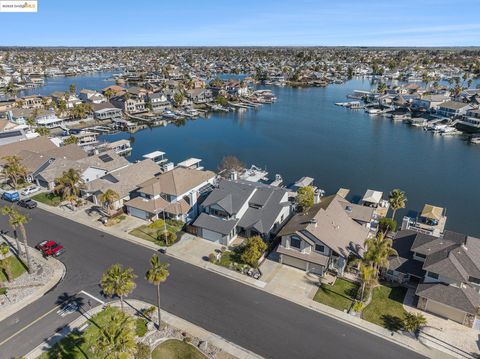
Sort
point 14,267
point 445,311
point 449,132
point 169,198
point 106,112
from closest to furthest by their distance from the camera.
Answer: point 445,311, point 14,267, point 169,198, point 449,132, point 106,112

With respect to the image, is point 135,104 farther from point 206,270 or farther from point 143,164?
point 206,270

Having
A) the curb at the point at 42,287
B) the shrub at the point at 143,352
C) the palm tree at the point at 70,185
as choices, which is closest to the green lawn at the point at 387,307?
the shrub at the point at 143,352

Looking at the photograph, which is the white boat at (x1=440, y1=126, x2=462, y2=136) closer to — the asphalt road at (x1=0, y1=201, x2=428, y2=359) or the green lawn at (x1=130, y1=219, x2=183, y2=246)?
the green lawn at (x1=130, y1=219, x2=183, y2=246)

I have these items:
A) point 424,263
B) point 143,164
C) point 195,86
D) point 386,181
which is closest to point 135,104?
point 195,86

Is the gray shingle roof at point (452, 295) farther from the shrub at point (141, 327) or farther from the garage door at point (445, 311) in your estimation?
the shrub at point (141, 327)

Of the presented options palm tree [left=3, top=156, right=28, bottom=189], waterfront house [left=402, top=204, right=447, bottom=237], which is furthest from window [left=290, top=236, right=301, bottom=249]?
palm tree [left=3, top=156, right=28, bottom=189]

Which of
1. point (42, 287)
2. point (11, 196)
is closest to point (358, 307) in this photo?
point (42, 287)

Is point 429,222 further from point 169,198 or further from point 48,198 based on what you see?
point 48,198
